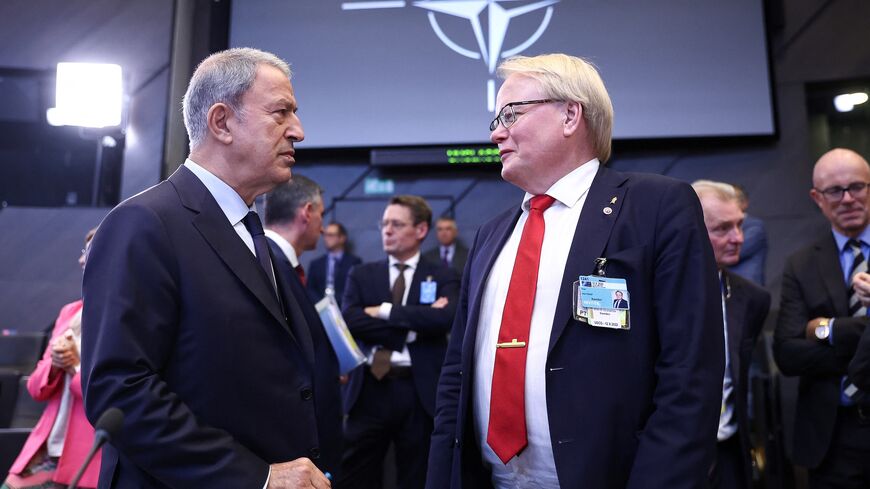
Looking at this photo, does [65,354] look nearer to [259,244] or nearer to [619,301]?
[259,244]

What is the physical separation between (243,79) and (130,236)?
0.53m

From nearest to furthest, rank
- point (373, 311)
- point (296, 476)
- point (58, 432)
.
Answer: point (296, 476) < point (58, 432) < point (373, 311)

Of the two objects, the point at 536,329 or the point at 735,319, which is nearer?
the point at 536,329

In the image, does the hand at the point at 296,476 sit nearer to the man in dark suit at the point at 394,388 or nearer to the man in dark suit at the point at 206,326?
the man in dark suit at the point at 206,326

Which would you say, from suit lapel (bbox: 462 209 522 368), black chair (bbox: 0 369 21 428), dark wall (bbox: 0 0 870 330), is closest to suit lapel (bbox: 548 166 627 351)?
suit lapel (bbox: 462 209 522 368)

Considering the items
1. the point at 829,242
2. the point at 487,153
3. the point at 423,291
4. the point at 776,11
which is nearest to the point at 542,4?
the point at 487,153

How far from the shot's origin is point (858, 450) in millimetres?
2512

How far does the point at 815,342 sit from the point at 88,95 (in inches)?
276

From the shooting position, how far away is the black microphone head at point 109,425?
3.75ft

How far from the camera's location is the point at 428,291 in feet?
12.7

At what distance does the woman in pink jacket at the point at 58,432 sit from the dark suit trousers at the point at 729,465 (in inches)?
86.1

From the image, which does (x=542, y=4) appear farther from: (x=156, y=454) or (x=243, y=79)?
(x=156, y=454)

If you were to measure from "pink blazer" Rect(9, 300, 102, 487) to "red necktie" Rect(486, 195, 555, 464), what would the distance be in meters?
1.67

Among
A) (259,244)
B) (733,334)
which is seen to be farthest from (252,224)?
(733,334)
